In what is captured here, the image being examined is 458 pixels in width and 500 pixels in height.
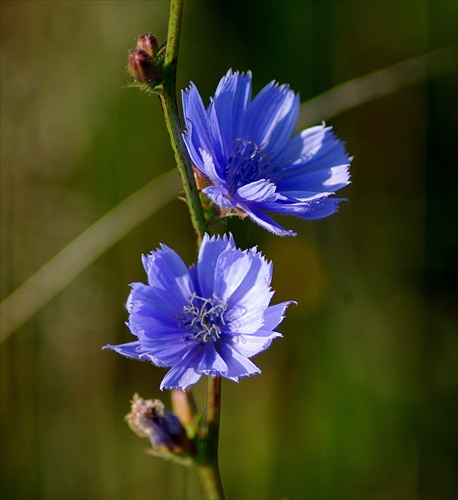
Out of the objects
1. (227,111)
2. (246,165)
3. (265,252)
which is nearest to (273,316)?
(246,165)

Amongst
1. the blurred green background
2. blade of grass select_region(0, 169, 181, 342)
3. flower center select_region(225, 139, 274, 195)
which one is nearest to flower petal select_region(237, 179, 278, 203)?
flower center select_region(225, 139, 274, 195)

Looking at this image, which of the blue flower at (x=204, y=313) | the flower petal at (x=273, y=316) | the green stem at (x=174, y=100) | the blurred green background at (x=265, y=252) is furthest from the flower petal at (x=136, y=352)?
the blurred green background at (x=265, y=252)

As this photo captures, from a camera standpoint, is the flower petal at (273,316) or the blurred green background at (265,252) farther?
the blurred green background at (265,252)

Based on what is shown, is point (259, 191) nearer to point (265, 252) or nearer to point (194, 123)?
point (194, 123)

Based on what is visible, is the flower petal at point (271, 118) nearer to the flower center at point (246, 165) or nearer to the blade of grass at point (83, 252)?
the flower center at point (246, 165)

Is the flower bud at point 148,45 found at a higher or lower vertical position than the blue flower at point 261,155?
higher

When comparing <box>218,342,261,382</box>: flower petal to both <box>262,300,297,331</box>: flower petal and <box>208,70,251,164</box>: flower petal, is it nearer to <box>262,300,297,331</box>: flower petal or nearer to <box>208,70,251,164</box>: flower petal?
<box>262,300,297,331</box>: flower petal

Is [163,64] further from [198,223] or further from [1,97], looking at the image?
[1,97]
